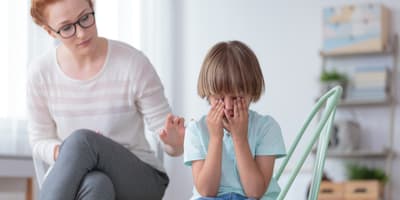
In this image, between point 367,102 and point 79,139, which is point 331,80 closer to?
point 367,102

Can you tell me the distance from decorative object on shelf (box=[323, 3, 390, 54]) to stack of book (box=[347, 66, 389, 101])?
0.13 metres

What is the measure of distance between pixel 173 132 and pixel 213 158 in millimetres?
445

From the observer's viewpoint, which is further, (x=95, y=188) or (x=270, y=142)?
(x=95, y=188)

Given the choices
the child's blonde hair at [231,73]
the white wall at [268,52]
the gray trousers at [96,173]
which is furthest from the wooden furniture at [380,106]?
the child's blonde hair at [231,73]

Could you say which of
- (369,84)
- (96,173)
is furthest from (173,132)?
(369,84)

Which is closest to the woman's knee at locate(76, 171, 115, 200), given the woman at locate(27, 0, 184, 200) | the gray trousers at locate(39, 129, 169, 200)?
the gray trousers at locate(39, 129, 169, 200)

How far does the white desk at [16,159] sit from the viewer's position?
323cm

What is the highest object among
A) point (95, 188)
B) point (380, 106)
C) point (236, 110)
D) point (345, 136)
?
point (236, 110)

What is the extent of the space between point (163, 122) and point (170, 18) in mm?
2614

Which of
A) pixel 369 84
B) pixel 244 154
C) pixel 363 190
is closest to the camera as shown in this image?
pixel 244 154

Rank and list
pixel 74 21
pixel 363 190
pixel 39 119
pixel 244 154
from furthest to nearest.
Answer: pixel 363 190, pixel 39 119, pixel 74 21, pixel 244 154

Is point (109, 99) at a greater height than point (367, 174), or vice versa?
point (109, 99)

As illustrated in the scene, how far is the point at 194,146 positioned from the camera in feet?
5.34

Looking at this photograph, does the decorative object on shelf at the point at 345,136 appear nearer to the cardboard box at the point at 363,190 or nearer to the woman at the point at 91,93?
the cardboard box at the point at 363,190
